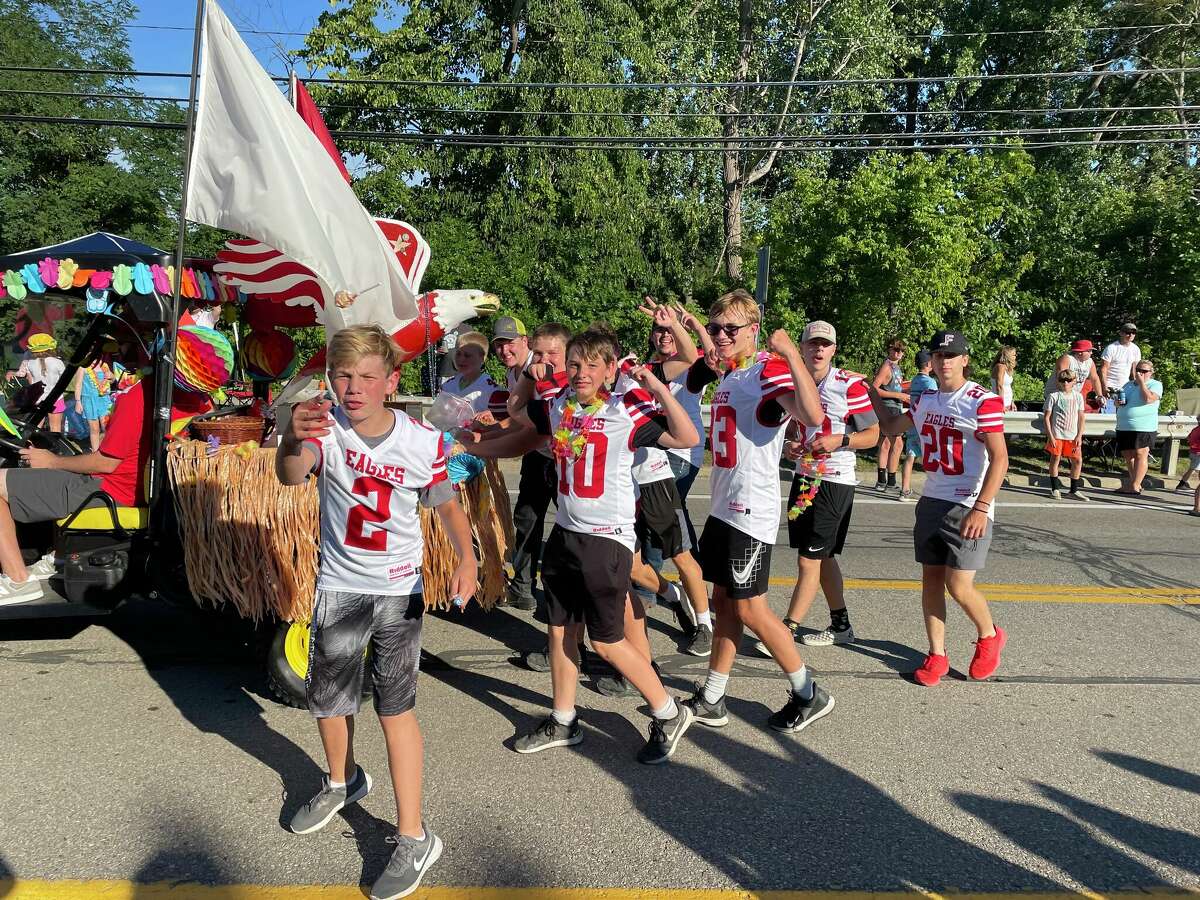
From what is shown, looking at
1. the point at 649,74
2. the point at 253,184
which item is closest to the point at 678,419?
the point at 253,184

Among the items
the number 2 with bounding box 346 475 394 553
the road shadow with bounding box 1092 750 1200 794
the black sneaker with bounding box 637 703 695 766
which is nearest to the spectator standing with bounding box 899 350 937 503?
the road shadow with bounding box 1092 750 1200 794

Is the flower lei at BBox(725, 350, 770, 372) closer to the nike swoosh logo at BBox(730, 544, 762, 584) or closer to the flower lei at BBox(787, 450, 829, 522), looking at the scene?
the nike swoosh logo at BBox(730, 544, 762, 584)

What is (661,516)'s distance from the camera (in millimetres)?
5219

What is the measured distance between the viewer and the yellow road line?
2.80 meters

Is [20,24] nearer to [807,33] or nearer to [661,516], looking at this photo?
[807,33]

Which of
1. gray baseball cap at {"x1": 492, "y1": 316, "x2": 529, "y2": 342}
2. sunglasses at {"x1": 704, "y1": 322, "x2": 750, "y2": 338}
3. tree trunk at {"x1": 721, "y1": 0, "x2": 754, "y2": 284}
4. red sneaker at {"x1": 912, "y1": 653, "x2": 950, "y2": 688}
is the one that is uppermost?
tree trunk at {"x1": 721, "y1": 0, "x2": 754, "y2": 284}

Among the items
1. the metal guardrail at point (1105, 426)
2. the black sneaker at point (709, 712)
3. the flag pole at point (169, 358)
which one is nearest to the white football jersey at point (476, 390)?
the flag pole at point (169, 358)

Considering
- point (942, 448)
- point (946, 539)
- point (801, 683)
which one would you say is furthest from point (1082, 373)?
point (801, 683)

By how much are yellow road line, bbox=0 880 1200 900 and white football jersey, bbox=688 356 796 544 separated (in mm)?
1545

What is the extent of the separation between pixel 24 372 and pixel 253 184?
6.68m

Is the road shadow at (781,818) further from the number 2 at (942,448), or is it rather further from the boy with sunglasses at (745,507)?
the number 2 at (942,448)

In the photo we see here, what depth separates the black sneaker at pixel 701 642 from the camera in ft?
16.9

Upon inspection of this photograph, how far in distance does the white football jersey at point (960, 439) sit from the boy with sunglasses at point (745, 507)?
1.16 meters

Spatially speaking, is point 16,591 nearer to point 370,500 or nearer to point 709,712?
point 370,500
